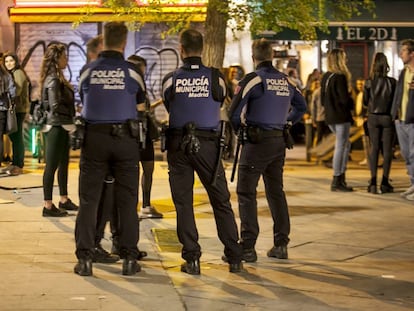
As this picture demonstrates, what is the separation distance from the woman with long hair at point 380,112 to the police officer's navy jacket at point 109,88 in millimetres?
6179

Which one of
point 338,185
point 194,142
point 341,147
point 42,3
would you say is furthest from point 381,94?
point 42,3

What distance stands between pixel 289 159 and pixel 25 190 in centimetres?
692

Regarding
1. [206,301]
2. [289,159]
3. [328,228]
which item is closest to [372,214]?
[328,228]

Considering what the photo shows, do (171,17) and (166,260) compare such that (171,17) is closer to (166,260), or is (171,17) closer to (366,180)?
(366,180)

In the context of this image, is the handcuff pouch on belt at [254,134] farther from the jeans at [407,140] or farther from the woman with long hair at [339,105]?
the woman with long hair at [339,105]

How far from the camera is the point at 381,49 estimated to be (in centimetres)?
2280

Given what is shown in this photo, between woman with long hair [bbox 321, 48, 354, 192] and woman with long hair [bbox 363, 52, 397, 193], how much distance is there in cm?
30

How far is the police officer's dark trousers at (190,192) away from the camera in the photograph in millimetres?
7891

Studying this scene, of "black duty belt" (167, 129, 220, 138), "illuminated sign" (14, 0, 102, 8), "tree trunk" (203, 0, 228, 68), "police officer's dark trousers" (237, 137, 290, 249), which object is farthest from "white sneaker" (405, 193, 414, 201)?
"illuminated sign" (14, 0, 102, 8)

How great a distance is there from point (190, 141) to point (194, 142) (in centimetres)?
3

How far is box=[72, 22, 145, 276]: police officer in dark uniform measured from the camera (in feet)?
25.2

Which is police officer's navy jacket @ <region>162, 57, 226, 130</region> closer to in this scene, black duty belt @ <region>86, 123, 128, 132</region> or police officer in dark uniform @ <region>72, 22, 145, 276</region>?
police officer in dark uniform @ <region>72, 22, 145, 276</region>

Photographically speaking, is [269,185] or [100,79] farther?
[269,185]

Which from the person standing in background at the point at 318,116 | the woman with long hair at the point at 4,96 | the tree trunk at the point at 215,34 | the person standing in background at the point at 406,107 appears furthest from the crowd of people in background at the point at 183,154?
the person standing in background at the point at 318,116
